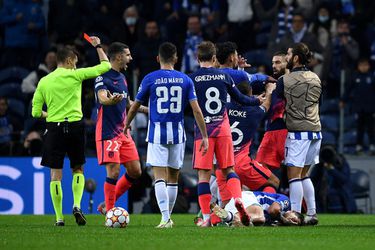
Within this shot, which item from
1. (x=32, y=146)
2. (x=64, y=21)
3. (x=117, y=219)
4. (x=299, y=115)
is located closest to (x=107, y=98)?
(x=117, y=219)

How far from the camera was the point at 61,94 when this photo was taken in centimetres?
1549

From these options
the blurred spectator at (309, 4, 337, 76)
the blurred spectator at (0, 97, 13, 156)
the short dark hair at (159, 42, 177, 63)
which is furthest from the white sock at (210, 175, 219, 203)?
the blurred spectator at (309, 4, 337, 76)

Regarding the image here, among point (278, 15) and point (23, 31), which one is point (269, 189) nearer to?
point (278, 15)

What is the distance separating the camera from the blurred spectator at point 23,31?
2484cm

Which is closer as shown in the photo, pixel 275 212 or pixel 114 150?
pixel 275 212

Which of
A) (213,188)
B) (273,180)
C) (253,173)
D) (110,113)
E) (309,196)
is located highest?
(110,113)

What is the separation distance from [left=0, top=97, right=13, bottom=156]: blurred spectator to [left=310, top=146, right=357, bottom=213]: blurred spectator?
232 inches

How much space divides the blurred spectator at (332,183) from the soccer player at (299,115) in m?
5.39

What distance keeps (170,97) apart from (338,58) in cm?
1019

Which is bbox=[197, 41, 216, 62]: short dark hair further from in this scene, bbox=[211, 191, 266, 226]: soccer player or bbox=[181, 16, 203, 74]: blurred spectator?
bbox=[181, 16, 203, 74]: blurred spectator

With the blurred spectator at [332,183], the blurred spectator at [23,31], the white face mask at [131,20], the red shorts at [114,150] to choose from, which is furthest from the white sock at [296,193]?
the blurred spectator at [23,31]

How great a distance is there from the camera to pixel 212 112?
48.7 ft

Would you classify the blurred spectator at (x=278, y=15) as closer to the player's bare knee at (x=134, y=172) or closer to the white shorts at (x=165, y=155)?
the player's bare knee at (x=134, y=172)

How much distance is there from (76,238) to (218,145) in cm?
275
